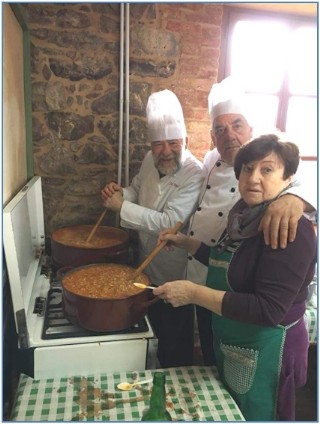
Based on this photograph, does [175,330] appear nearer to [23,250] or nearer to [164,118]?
[23,250]

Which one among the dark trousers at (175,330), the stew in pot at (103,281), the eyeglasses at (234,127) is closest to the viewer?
the stew in pot at (103,281)

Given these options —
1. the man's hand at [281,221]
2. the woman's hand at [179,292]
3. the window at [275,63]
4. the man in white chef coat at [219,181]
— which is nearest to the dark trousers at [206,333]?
the man in white chef coat at [219,181]

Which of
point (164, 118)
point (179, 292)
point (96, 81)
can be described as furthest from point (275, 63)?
point (179, 292)

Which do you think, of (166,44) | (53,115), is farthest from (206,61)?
(53,115)

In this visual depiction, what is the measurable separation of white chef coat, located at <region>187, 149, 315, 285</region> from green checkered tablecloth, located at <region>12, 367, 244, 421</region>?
65cm

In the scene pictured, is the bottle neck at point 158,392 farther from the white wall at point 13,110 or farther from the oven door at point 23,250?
the white wall at point 13,110

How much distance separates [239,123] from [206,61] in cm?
75

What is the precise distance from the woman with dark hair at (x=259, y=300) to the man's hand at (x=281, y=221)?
2 centimetres

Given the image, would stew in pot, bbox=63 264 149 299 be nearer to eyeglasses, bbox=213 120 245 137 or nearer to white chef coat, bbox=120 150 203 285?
white chef coat, bbox=120 150 203 285

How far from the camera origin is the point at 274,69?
2.55 meters

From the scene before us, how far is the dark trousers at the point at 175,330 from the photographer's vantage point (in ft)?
5.88

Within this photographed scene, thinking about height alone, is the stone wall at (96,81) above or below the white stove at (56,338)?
above

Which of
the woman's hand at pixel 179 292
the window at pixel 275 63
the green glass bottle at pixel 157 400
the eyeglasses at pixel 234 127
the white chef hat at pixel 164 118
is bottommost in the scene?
the green glass bottle at pixel 157 400

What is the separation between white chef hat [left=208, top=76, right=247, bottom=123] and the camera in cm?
170
